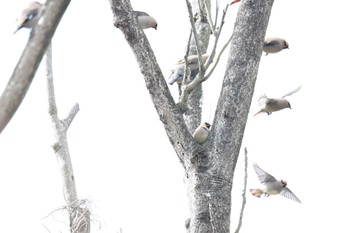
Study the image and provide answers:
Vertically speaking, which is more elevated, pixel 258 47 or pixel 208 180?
pixel 258 47

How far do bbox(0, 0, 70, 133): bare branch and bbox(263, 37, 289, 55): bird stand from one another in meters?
4.04

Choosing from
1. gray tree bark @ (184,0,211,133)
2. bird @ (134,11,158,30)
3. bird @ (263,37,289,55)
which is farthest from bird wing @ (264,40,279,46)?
gray tree bark @ (184,0,211,133)

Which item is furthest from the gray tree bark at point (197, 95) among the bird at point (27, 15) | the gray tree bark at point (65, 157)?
the gray tree bark at point (65, 157)

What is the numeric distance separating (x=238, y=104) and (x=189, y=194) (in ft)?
Result: 1.42

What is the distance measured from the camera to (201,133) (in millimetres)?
3209

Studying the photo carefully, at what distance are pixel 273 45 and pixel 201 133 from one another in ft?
6.72

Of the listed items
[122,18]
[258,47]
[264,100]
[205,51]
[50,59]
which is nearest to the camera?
[122,18]

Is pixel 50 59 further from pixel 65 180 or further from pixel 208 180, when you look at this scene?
pixel 208 180

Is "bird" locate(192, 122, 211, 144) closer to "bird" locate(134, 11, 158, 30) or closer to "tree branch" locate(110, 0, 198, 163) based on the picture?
"tree branch" locate(110, 0, 198, 163)

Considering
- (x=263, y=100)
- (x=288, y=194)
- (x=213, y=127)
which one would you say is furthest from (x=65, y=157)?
(x=213, y=127)

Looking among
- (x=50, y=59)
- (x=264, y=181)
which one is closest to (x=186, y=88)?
(x=50, y=59)

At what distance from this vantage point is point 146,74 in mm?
2967

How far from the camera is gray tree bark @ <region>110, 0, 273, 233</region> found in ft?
9.71

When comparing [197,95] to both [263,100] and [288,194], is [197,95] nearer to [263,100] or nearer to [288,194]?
[263,100]
